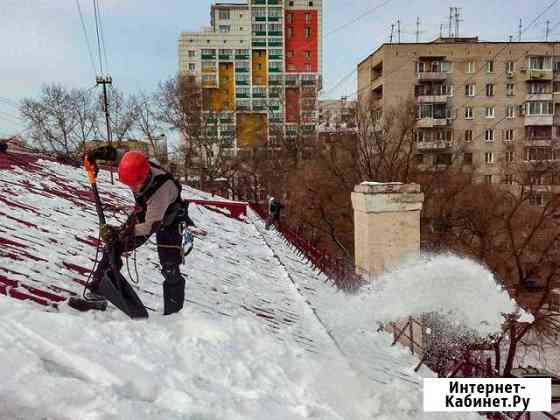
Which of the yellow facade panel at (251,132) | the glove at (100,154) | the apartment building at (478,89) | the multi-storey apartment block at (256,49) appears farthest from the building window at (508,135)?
the glove at (100,154)

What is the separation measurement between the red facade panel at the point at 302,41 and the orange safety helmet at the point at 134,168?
212ft

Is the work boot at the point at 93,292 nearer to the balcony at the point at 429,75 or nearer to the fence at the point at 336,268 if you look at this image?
the fence at the point at 336,268

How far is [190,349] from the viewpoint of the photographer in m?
3.73

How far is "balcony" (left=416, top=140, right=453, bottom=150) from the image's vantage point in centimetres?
3588

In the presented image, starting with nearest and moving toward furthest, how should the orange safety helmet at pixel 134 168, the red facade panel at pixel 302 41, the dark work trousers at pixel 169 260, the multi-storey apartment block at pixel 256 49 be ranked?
1. the orange safety helmet at pixel 134 168
2. the dark work trousers at pixel 169 260
3. the multi-storey apartment block at pixel 256 49
4. the red facade panel at pixel 302 41

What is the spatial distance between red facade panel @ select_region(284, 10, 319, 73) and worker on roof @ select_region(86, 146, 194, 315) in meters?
64.5

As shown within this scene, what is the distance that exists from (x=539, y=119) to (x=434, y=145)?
1010cm

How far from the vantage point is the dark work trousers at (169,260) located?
4.49 metres

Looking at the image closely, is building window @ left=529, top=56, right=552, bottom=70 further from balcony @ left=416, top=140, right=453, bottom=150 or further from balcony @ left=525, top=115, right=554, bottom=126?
balcony @ left=416, top=140, right=453, bottom=150

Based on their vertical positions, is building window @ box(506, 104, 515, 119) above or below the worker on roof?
A: above

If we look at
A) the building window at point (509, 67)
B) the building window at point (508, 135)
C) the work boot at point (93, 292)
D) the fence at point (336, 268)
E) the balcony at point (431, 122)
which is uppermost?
the building window at point (509, 67)

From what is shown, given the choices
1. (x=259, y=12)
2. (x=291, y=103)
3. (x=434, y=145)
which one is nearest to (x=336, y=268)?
(x=434, y=145)

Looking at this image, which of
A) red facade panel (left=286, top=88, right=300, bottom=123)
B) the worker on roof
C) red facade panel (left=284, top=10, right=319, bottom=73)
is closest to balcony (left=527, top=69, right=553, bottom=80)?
red facade panel (left=286, top=88, right=300, bottom=123)

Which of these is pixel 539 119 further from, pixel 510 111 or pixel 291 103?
pixel 291 103
